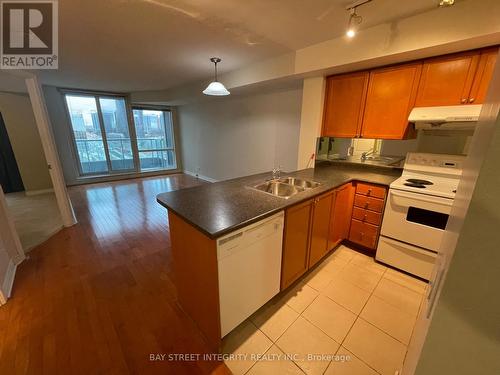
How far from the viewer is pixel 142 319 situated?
1.68m

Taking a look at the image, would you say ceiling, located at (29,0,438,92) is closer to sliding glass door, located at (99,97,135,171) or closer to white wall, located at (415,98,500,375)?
white wall, located at (415,98,500,375)

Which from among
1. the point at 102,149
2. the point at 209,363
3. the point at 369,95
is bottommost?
the point at 209,363

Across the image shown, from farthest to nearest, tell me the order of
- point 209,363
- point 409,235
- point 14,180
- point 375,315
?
point 14,180
point 409,235
point 375,315
point 209,363

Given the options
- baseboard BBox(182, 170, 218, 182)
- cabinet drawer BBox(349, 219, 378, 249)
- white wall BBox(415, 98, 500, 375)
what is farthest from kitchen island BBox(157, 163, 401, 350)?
baseboard BBox(182, 170, 218, 182)

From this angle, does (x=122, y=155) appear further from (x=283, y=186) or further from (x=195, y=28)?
Answer: (x=283, y=186)

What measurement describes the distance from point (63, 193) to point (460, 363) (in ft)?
13.8

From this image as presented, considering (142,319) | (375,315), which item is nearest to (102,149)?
(142,319)

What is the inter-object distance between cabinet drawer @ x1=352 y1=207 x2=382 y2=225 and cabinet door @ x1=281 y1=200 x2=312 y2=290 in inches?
38.4

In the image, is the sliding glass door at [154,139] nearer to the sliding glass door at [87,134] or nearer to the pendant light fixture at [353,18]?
the sliding glass door at [87,134]

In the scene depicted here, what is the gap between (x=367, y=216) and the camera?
245cm

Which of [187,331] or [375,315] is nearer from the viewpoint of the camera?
[187,331]

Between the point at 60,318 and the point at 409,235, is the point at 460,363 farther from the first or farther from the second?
the point at 60,318

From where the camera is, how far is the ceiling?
1.74 meters
